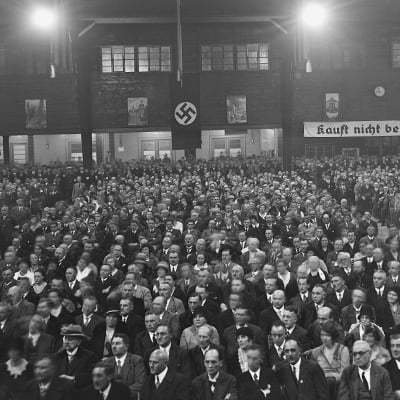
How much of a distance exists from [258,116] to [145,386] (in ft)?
110

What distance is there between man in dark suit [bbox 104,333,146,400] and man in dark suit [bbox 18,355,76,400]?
97 cm

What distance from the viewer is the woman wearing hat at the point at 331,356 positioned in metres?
7.91

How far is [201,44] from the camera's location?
4000cm

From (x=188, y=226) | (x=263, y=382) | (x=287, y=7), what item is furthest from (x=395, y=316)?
(x=287, y=7)

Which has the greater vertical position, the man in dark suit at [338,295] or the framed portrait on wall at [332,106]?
the framed portrait on wall at [332,106]

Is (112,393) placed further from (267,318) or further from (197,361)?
(267,318)

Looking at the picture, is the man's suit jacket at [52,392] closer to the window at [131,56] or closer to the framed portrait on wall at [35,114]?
the window at [131,56]

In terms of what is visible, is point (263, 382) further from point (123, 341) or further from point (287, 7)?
point (287, 7)

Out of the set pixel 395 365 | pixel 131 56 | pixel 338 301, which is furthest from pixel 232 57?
pixel 395 365

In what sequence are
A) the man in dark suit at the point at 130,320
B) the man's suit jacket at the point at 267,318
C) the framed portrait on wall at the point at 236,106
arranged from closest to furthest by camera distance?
the man in dark suit at the point at 130,320, the man's suit jacket at the point at 267,318, the framed portrait on wall at the point at 236,106

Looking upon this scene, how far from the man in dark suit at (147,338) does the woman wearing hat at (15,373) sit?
148 centimetres

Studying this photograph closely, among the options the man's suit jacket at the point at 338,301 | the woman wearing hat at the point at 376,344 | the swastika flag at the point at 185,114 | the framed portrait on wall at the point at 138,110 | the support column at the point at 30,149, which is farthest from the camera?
the support column at the point at 30,149

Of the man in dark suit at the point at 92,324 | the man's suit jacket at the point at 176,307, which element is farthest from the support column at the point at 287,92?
the man in dark suit at the point at 92,324

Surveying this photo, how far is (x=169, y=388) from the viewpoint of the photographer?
7320 mm
